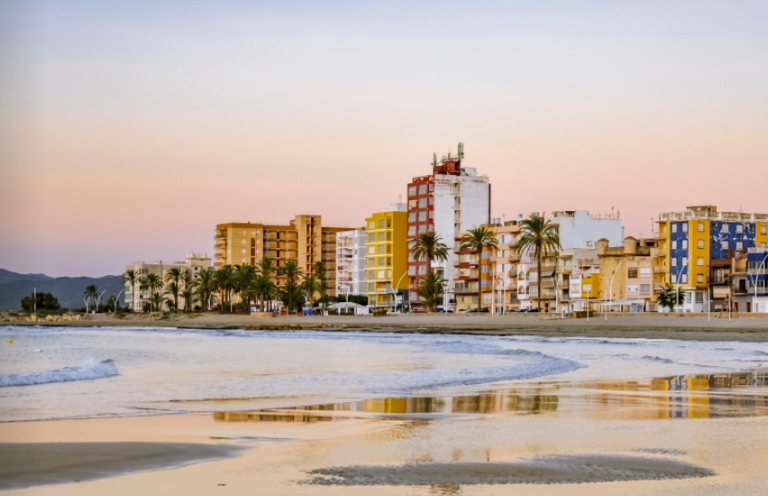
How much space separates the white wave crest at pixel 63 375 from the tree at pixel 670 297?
94578 millimetres

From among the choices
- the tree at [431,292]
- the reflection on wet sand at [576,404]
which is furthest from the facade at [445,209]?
the reflection on wet sand at [576,404]

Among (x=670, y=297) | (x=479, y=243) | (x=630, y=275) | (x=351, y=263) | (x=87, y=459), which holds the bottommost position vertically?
(x=87, y=459)

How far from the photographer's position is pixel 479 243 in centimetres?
13488

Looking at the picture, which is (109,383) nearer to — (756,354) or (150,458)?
(150,458)

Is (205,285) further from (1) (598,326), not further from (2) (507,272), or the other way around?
(1) (598,326)

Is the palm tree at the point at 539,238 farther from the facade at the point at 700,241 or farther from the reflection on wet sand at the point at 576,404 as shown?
the reflection on wet sand at the point at 576,404

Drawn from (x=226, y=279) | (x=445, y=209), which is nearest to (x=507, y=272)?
(x=445, y=209)

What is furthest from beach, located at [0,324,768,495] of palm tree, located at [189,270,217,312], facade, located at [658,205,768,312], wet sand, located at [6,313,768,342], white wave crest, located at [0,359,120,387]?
palm tree, located at [189,270,217,312]

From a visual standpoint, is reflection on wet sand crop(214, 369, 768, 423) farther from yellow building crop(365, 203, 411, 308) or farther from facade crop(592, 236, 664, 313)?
yellow building crop(365, 203, 411, 308)

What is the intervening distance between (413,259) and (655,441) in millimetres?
142216

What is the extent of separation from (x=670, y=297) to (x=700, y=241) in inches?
327

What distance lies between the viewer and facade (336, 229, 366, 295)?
177 metres

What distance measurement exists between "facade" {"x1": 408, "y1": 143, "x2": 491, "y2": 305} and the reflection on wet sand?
416ft

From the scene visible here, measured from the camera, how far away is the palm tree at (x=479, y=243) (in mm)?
135250
